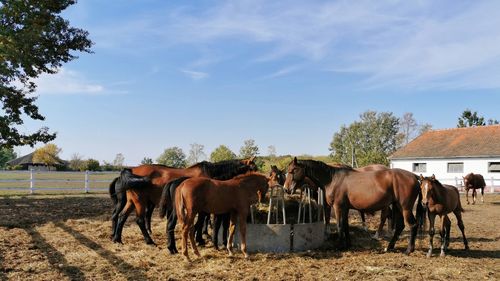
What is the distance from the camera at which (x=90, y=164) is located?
152ft

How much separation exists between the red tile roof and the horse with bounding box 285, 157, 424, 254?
81.5 feet

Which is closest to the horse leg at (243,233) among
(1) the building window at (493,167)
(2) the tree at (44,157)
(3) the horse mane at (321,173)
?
(3) the horse mane at (321,173)

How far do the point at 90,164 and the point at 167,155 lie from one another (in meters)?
14.4

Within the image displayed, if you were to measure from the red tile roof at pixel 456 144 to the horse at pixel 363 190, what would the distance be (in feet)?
81.5

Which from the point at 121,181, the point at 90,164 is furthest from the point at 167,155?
the point at 121,181

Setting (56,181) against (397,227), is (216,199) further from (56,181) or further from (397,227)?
(56,181)

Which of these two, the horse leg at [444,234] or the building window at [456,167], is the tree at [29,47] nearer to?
the horse leg at [444,234]

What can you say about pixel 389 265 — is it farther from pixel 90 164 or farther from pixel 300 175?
pixel 90 164

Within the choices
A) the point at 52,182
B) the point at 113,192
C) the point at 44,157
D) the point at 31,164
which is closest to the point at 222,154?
the point at 52,182

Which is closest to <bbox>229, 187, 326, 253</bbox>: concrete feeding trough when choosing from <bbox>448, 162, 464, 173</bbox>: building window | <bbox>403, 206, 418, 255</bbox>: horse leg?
<bbox>403, 206, 418, 255</bbox>: horse leg

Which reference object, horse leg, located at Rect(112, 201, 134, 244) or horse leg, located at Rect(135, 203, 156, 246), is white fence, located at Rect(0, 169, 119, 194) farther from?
horse leg, located at Rect(135, 203, 156, 246)

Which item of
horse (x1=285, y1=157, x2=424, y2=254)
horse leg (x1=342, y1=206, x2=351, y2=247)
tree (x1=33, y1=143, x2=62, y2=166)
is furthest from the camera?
tree (x1=33, y1=143, x2=62, y2=166)

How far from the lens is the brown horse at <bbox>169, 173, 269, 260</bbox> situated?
711 cm

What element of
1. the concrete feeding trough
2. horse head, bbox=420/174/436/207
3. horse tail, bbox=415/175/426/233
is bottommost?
the concrete feeding trough
